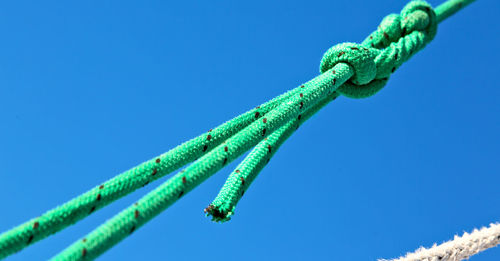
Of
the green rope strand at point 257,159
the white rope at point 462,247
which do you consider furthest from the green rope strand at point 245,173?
the white rope at point 462,247

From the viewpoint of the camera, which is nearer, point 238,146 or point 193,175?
point 193,175

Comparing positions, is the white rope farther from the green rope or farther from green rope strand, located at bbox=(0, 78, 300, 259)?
green rope strand, located at bbox=(0, 78, 300, 259)

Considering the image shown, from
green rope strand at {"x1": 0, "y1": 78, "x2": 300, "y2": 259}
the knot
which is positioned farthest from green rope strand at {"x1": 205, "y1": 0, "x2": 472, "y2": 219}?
green rope strand at {"x1": 0, "y1": 78, "x2": 300, "y2": 259}

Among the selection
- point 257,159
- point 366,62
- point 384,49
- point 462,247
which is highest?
point 384,49

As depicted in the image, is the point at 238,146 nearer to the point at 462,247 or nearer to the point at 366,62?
the point at 366,62

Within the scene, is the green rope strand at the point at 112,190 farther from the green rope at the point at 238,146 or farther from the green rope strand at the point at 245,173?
the green rope strand at the point at 245,173

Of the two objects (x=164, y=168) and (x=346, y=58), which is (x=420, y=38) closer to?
(x=346, y=58)

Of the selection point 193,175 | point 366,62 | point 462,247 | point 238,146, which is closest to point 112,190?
point 193,175
